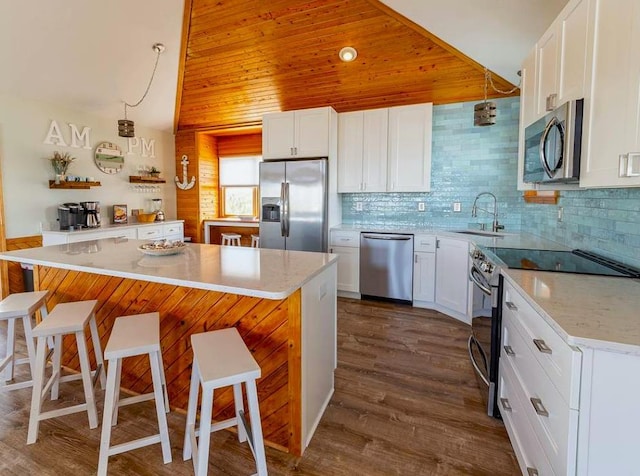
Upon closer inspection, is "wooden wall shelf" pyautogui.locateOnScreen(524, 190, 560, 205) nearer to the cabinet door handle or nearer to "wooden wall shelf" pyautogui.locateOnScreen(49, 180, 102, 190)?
the cabinet door handle

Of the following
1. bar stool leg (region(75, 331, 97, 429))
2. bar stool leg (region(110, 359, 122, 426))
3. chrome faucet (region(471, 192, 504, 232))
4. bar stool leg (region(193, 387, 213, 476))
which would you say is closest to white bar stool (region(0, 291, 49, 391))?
bar stool leg (region(75, 331, 97, 429))

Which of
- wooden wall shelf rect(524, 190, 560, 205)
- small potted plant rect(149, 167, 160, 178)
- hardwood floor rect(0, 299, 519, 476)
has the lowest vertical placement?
hardwood floor rect(0, 299, 519, 476)

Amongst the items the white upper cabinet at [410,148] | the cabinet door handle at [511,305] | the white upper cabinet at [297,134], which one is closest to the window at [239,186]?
the white upper cabinet at [297,134]

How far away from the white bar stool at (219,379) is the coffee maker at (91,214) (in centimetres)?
371

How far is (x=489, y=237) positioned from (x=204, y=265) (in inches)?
109

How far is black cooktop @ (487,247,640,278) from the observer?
1.68m

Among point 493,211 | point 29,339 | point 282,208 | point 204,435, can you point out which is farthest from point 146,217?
point 493,211

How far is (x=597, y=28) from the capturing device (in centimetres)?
143

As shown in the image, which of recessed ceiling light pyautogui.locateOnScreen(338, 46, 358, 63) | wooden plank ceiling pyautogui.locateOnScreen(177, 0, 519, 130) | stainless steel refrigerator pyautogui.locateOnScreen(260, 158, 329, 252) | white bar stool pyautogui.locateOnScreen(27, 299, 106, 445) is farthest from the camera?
stainless steel refrigerator pyautogui.locateOnScreen(260, 158, 329, 252)

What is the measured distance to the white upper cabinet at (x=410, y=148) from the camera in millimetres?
3969

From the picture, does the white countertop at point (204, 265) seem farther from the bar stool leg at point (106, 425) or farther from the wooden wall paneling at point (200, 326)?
the bar stool leg at point (106, 425)

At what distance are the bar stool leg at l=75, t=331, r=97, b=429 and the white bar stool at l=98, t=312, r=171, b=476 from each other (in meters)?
0.19

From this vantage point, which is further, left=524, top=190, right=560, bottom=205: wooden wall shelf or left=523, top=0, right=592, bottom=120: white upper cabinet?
left=524, top=190, right=560, bottom=205: wooden wall shelf

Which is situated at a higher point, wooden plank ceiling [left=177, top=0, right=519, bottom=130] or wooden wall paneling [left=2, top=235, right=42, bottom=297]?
wooden plank ceiling [left=177, top=0, right=519, bottom=130]
